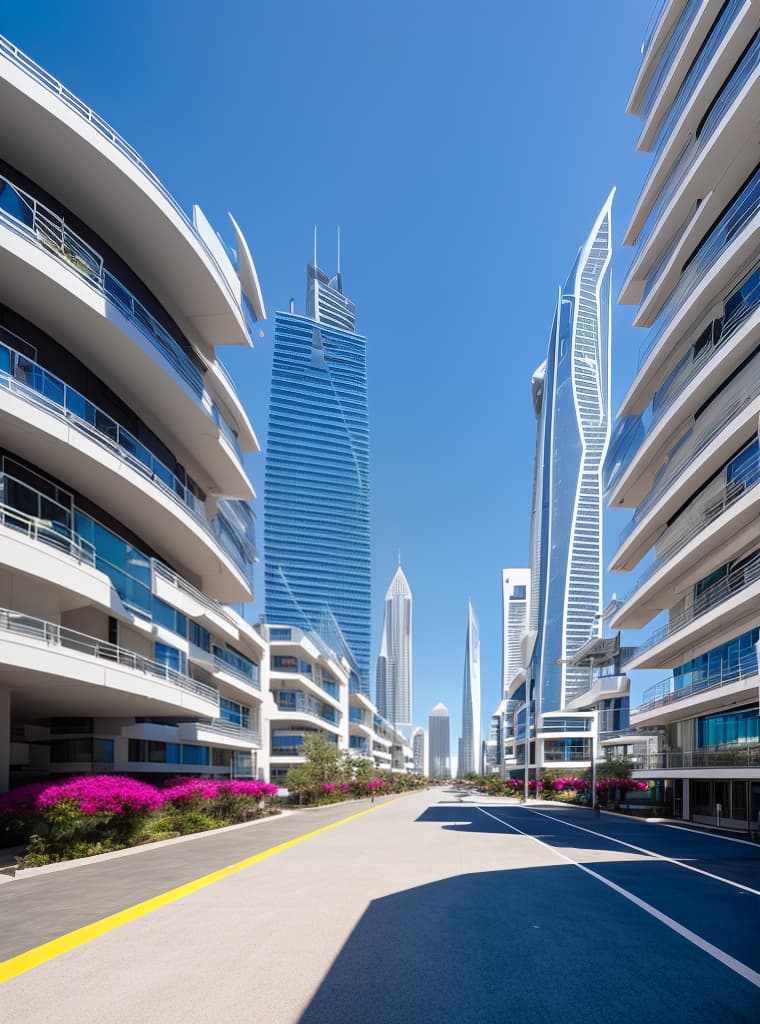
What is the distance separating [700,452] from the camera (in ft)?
92.6

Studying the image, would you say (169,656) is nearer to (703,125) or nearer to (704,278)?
(704,278)

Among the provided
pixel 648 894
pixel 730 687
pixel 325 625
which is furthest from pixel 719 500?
pixel 325 625

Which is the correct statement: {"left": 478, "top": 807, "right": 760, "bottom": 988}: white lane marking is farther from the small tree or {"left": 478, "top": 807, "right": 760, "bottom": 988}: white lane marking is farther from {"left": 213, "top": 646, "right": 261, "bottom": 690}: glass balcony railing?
the small tree

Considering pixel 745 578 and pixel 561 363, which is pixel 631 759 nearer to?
pixel 745 578

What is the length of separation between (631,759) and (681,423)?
22.8 m

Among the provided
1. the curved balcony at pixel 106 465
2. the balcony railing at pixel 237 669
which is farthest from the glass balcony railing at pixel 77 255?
the balcony railing at pixel 237 669

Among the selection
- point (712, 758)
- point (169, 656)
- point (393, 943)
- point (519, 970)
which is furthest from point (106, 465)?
point (712, 758)

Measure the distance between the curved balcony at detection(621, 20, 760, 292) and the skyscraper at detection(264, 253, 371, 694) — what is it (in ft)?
394

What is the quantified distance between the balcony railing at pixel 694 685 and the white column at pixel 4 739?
20995 mm

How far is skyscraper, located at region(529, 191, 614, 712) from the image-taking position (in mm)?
125688

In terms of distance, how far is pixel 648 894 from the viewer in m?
11.7

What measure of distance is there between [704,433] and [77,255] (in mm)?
21937

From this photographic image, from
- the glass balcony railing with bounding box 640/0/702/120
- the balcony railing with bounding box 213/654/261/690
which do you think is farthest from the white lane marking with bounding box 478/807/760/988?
the glass balcony railing with bounding box 640/0/702/120

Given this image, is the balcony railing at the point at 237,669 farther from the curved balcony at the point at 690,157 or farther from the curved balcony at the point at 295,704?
the curved balcony at the point at 690,157
